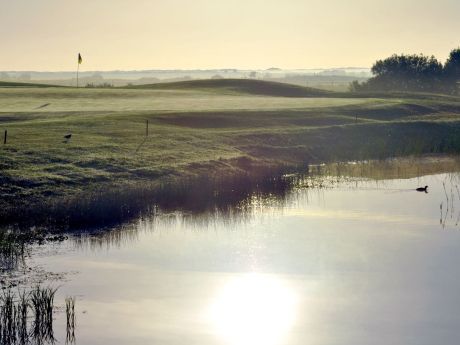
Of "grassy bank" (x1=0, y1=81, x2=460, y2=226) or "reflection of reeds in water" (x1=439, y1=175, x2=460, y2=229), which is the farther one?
"grassy bank" (x1=0, y1=81, x2=460, y2=226)

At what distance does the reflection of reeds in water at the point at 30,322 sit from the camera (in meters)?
25.7

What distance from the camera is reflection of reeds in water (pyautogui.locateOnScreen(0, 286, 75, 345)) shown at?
25688 millimetres

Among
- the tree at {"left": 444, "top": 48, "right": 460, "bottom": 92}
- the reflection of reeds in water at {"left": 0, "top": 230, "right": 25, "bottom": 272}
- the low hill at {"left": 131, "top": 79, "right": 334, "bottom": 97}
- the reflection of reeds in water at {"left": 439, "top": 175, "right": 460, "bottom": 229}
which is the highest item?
the tree at {"left": 444, "top": 48, "right": 460, "bottom": 92}

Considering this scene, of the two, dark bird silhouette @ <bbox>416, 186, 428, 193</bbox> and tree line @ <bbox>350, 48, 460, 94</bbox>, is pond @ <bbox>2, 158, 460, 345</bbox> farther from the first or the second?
tree line @ <bbox>350, 48, 460, 94</bbox>

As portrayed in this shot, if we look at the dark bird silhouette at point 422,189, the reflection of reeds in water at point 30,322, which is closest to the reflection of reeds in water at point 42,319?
the reflection of reeds in water at point 30,322

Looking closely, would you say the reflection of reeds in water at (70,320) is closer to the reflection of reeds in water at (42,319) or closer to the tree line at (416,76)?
the reflection of reeds in water at (42,319)

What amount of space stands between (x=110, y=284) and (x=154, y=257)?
14.9 ft

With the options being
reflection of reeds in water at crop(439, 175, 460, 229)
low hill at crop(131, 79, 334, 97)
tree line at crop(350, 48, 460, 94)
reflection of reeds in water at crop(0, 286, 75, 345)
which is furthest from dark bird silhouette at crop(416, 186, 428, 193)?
tree line at crop(350, 48, 460, 94)

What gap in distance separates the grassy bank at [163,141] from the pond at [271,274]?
535 cm

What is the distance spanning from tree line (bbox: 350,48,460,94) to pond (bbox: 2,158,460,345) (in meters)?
104

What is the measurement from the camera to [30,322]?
88.0 ft

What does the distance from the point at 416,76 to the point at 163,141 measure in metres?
96.5

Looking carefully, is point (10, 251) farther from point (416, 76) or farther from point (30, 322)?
point (416, 76)

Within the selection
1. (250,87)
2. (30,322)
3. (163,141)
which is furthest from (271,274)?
(250,87)
